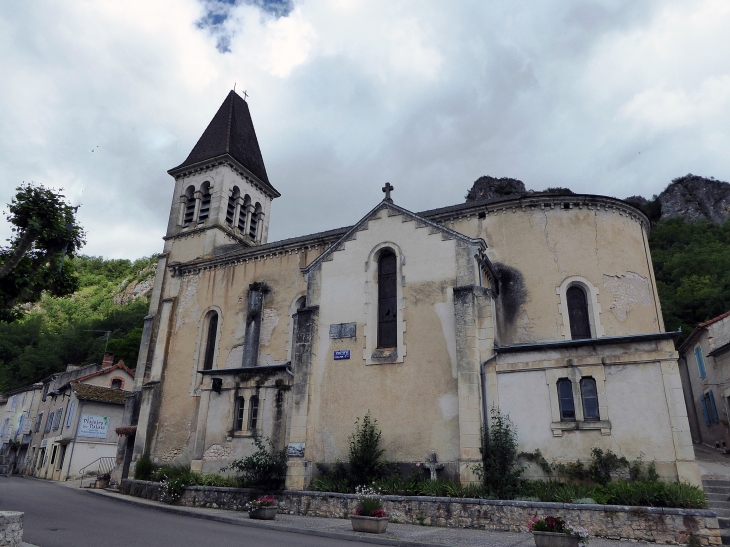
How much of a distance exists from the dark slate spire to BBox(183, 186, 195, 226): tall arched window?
151cm

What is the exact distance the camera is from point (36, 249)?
40.4ft

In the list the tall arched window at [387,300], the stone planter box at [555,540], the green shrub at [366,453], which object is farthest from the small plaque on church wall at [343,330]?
the stone planter box at [555,540]

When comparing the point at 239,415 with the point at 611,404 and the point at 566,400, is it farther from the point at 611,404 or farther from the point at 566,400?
the point at 611,404

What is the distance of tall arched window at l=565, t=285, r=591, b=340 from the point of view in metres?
16.5

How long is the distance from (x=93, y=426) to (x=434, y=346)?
2560 cm

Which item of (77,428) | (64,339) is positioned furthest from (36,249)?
(64,339)

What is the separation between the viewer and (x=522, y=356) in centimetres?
1282

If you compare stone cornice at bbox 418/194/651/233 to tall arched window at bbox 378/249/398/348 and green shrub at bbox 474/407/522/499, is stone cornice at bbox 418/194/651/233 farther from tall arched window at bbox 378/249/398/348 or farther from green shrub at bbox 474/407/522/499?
green shrub at bbox 474/407/522/499

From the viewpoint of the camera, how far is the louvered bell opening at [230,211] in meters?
27.8

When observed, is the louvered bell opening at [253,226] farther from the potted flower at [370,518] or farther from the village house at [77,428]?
the potted flower at [370,518]

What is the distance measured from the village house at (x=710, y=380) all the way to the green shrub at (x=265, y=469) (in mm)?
17572

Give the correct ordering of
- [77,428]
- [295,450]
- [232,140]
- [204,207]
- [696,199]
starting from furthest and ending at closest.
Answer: [696,199] → [77,428] → [232,140] → [204,207] → [295,450]

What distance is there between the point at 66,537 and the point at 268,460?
18.3ft

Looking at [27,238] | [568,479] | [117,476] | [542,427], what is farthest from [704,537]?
[117,476]
